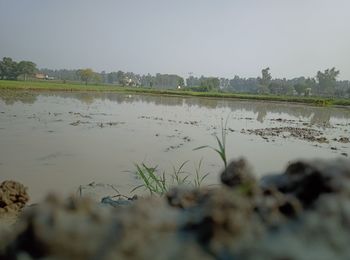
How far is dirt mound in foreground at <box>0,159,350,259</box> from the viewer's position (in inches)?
27.2

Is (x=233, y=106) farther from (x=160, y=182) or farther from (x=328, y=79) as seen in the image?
(x=328, y=79)

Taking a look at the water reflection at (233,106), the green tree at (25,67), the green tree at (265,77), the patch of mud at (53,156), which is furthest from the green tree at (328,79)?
the patch of mud at (53,156)

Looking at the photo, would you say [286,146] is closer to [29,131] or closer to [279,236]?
[29,131]

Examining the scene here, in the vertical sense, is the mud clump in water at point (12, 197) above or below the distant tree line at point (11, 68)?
below

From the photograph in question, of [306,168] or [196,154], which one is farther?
[196,154]

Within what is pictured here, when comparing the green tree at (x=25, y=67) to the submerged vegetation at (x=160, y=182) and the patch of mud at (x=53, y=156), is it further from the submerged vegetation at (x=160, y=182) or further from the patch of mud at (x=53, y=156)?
the submerged vegetation at (x=160, y=182)

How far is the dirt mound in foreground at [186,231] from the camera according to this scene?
69cm

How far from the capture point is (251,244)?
739 mm

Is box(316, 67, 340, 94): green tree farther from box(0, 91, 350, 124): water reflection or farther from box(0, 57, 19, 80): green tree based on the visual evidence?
box(0, 57, 19, 80): green tree

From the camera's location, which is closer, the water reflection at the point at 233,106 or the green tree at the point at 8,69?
the water reflection at the point at 233,106

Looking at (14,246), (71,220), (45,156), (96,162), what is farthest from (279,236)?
(45,156)

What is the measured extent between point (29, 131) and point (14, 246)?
1013cm

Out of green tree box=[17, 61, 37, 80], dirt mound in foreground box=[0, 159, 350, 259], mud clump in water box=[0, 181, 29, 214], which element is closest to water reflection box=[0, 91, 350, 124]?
mud clump in water box=[0, 181, 29, 214]

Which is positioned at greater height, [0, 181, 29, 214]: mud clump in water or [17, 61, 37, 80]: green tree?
[17, 61, 37, 80]: green tree
